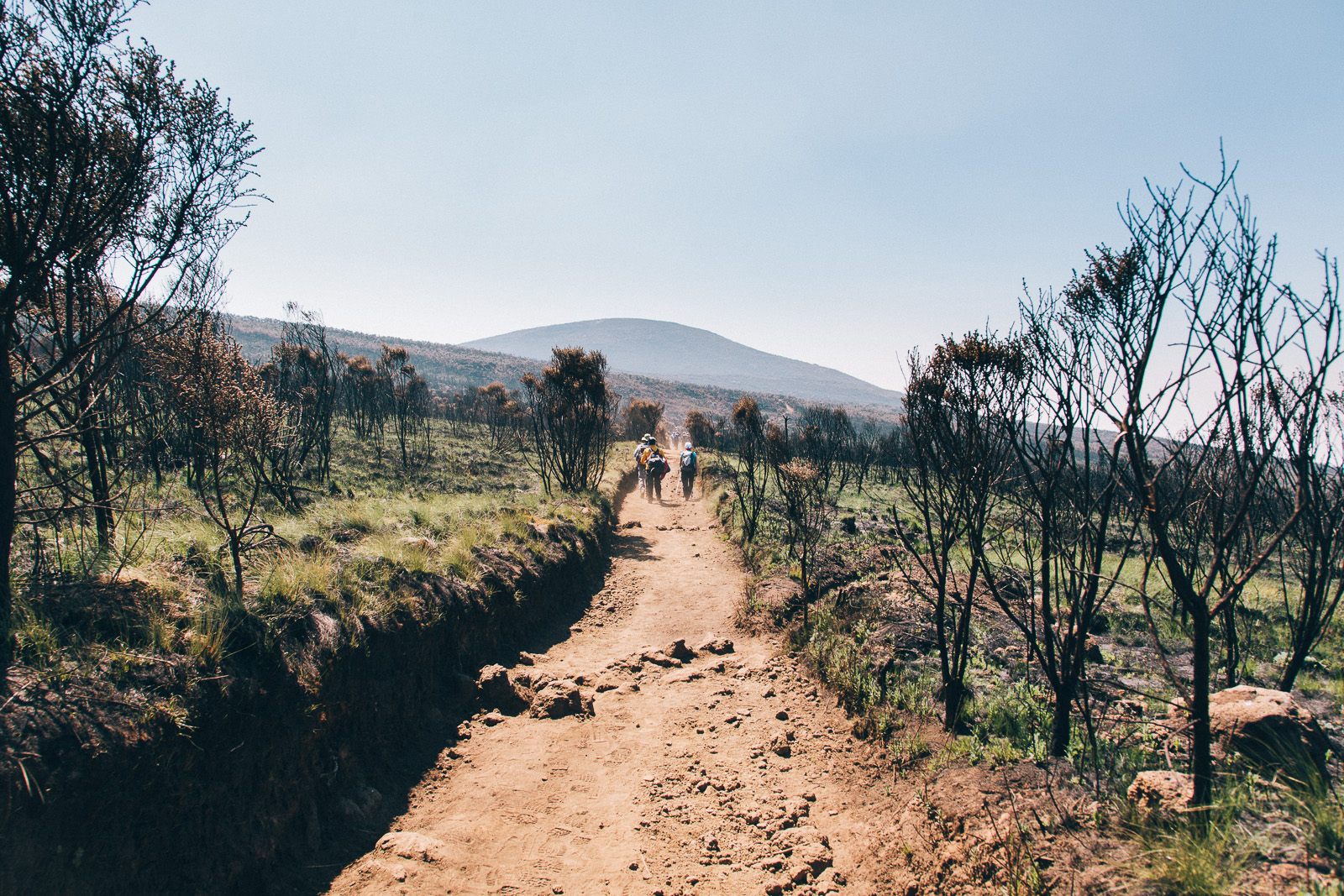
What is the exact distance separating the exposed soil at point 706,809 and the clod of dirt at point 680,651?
1.42ft

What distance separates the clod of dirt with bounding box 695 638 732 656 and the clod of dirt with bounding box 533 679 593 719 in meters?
2.01

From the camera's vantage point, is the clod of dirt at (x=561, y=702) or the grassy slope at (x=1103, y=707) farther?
the clod of dirt at (x=561, y=702)

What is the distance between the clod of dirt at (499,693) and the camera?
543cm

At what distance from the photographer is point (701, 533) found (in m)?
14.3

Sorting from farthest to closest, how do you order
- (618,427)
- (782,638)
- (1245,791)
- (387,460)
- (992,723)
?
(618,427), (387,460), (782,638), (992,723), (1245,791)

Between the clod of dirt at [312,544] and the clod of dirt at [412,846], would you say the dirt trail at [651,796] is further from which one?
the clod of dirt at [312,544]

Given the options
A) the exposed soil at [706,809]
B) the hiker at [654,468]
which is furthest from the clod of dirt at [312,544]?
the hiker at [654,468]

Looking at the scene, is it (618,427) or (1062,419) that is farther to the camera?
(618,427)

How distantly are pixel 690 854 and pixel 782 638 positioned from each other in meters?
3.76

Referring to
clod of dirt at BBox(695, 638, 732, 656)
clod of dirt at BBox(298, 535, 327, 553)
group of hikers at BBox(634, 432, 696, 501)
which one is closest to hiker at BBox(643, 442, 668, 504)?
group of hikers at BBox(634, 432, 696, 501)

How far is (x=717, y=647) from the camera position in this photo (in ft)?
23.2

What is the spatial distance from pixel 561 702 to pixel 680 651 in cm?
188

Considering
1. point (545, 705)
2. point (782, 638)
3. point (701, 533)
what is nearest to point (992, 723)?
point (782, 638)

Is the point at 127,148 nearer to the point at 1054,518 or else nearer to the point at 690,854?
the point at 690,854
